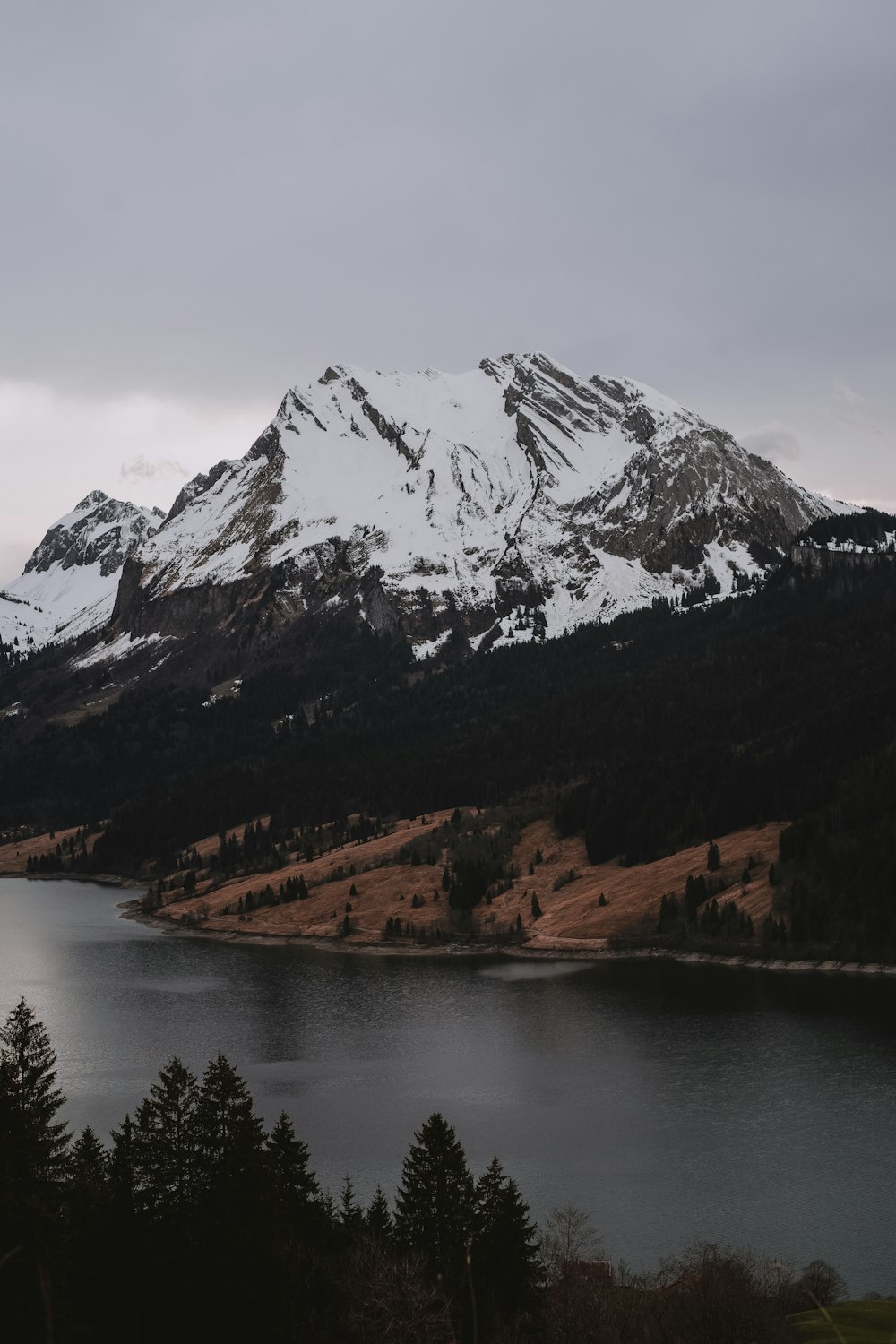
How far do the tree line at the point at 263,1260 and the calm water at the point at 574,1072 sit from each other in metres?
14.0

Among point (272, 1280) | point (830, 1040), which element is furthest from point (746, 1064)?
point (272, 1280)

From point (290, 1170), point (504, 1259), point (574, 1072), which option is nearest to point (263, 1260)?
point (290, 1170)

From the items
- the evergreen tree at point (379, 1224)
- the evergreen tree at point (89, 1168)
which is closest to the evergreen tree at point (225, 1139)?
the evergreen tree at point (89, 1168)

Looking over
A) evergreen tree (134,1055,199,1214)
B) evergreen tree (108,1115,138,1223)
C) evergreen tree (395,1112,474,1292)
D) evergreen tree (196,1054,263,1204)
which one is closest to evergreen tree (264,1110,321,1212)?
evergreen tree (196,1054,263,1204)

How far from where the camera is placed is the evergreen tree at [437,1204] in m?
57.8

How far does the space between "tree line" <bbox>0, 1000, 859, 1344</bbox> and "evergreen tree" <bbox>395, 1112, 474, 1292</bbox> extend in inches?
3.5

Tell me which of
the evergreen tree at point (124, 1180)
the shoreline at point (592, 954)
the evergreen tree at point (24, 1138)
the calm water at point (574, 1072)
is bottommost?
the calm water at point (574, 1072)

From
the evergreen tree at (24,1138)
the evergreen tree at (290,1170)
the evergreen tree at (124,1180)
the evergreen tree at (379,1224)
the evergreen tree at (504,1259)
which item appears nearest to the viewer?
the evergreen tree at (24,1138)

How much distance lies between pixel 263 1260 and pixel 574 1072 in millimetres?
61032

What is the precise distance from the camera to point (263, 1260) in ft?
170

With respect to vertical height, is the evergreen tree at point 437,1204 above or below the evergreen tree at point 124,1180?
below

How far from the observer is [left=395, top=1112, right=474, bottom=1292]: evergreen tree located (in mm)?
57750

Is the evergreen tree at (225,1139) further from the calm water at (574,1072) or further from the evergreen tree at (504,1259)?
the calm water at (574,1072)

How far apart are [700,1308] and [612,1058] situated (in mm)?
62300
